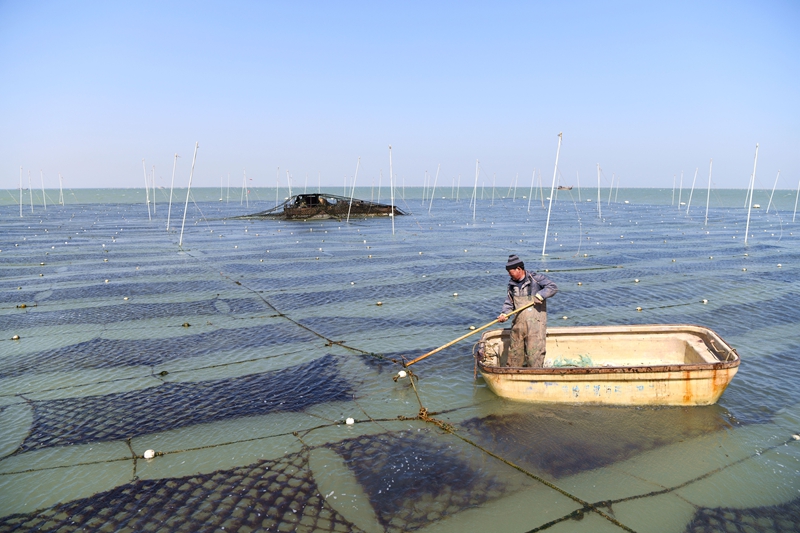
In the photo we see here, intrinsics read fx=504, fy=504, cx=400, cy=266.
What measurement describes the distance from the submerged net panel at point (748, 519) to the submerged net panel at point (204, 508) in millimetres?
4027

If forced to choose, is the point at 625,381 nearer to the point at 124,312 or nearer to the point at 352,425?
the point at 352,425

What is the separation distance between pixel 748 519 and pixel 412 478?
155 inches

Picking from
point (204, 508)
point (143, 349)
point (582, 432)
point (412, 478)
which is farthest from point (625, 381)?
point (143, 349)

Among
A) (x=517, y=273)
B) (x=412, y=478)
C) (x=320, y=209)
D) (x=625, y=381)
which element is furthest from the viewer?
(x=320, y=209)

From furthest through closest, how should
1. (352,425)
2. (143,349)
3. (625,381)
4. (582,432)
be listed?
(143,349) → (625,381) → (352,425) → (582,432)

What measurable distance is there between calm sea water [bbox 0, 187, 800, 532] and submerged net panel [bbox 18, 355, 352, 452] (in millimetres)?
42

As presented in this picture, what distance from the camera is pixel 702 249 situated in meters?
28.2

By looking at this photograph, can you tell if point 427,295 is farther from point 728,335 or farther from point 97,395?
point 97,395

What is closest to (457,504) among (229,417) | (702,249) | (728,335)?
(229,417)

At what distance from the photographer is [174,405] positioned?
342 inches

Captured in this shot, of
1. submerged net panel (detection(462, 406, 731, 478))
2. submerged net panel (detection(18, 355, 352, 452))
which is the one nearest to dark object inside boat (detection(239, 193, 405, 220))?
submerged net panel (detection(18, 355, 352, 452))

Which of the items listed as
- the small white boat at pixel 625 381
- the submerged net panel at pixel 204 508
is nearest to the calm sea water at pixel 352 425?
the submerged net panel at pixel 204 508

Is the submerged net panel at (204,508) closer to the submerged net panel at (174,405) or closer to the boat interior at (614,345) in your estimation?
the submerged net panel at (174,405)

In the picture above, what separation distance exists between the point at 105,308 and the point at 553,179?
1900 centimetres
